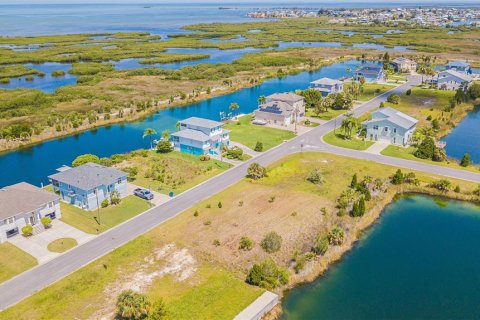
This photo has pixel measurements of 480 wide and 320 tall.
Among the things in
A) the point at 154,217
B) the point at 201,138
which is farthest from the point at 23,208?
the point at 201,138

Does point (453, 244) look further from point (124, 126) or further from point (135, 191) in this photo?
point (124, 126)

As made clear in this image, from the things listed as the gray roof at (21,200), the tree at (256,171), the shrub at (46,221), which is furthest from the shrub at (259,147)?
the shrub at (46,221)

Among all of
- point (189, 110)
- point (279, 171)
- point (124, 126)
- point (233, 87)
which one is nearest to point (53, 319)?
point (279, 171)

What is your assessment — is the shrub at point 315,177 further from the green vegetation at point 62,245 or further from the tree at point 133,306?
the tree at point 133,306

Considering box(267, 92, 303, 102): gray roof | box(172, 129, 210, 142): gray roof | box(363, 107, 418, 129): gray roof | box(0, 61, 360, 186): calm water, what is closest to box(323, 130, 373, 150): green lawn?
box(363, 107, 418, 129): gray roof

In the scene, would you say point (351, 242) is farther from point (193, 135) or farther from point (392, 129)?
point (392, 129)

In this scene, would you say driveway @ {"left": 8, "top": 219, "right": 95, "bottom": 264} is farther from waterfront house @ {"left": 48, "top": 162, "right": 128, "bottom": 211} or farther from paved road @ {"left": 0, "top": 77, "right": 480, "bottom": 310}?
waterfront house @ {"left": 48, "top": 162, "right": 128, "bottom": 211}
